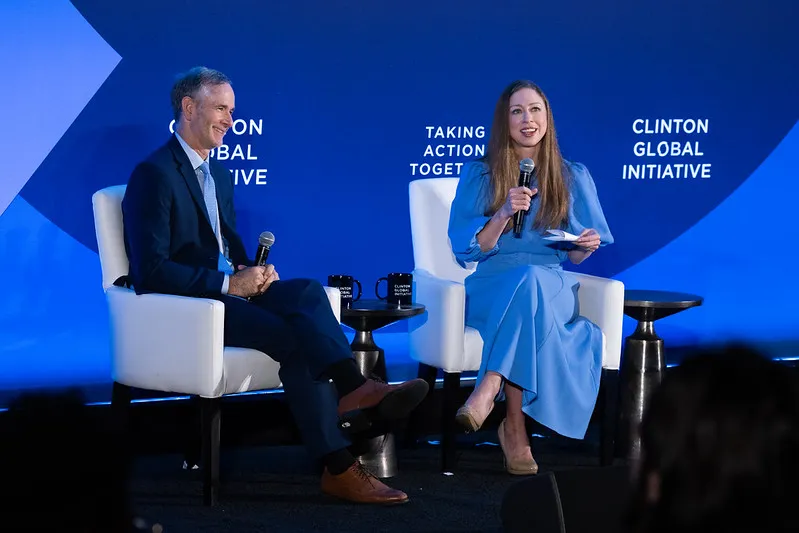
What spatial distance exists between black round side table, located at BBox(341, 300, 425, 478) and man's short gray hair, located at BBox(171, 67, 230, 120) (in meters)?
0.94

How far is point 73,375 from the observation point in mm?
4824

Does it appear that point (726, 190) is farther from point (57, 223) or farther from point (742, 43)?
point (57, 223)

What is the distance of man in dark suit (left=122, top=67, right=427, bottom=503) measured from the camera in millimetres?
3959

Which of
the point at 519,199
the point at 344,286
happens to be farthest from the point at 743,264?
the point at 344,286

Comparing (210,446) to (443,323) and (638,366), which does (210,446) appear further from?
(638,366)

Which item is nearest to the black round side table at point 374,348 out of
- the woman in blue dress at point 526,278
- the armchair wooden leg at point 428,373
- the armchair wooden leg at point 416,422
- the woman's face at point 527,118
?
the armchair wooden leg at point 428,373

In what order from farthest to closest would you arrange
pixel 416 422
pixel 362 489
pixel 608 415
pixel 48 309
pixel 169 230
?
1. pixel 416 422
2. pixel 48 309
3. pixel 608 415
4. pixel 169 230
5. pixel 362 489

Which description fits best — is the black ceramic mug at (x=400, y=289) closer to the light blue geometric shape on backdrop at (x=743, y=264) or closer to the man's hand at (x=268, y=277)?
the man's hand at (x=268, y=277)

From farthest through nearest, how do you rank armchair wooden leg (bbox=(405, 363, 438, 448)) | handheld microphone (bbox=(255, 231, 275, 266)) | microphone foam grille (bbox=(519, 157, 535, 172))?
1. armchair wooden leg (bbox=(405, 363, 438, 448))
2. microphone foam grille (bbox=(519, 157, 535, 172))
3. handheld microphone (bbox=(255, 231, 275, 266))

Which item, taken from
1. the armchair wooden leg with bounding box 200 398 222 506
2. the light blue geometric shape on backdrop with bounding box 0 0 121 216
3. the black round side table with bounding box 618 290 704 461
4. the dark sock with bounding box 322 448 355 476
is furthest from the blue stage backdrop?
the dark sock with bounding box 322 448 355 476

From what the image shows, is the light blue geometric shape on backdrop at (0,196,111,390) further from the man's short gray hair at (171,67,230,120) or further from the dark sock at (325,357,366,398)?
the dark sock at (325,357,366,398)

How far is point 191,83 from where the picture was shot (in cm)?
425

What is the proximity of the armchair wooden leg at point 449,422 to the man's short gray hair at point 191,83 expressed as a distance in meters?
1.38

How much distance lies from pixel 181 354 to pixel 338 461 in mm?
632
